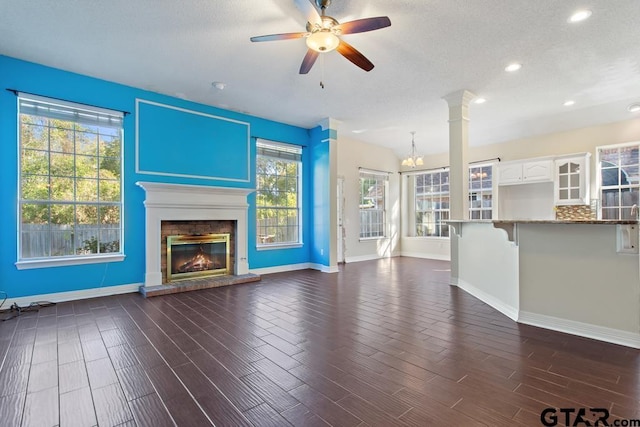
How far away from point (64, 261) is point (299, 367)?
3.78m

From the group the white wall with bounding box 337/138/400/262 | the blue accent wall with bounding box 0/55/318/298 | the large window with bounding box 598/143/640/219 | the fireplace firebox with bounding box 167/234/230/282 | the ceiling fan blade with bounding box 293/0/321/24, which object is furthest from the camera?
the white wall with bounding box 337/138/400/262

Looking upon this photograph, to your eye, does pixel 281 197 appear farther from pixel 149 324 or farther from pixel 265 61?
pixel 149 324

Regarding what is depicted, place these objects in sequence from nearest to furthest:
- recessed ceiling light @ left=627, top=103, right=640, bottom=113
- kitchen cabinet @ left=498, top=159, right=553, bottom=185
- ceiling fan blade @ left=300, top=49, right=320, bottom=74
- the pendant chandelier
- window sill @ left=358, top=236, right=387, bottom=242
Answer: ceiling fan blade @ left=300, top=49, right=320, bottom=74, recessed ceiling light @ left=627, top=103, right=640, bottom=113, kitchen cabinet @ left=498, top=159, right=553, bottom=185, the pendant chandelier, window sill @ left=358, top=236, right=387, bottom=242

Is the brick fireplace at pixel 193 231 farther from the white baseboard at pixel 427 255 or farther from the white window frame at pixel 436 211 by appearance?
the white window frame at pixel 436 211

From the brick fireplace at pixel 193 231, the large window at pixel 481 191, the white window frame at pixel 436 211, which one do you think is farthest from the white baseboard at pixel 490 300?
the brick fireplace at pixel 193 231

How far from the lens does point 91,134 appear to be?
176 inches

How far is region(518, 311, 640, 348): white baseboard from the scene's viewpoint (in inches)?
104

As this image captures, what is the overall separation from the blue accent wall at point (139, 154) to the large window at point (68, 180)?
12 cm

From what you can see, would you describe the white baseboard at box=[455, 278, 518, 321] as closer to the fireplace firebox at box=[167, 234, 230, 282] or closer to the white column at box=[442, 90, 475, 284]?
the white column at box=[442, 90, 475, 284]

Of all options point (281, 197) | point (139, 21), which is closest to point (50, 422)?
point (139, 21)

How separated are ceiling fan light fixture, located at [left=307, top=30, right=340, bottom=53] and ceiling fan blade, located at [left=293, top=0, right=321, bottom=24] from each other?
0.32 ft

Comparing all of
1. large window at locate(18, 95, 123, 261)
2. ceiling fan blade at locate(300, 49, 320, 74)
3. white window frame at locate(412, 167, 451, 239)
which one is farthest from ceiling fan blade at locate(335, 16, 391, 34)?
white window frame at locate(412, 167, 451, 239)

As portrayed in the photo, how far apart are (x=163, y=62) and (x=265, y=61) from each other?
132 centimetres

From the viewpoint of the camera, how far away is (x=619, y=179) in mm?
5824
